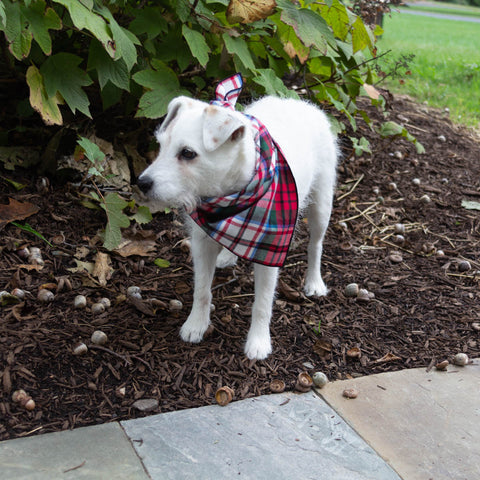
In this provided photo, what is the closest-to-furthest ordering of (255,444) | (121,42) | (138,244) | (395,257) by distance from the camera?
(255,444) → (121,42) → (138,244) → (395,257)

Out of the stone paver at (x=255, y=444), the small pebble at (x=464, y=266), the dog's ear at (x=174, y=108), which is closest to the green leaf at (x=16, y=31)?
the dog's ear at (x=174, y=108)

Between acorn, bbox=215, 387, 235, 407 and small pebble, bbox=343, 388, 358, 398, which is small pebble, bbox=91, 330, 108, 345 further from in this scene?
small pebble, bbox=343, 388, 358, 398

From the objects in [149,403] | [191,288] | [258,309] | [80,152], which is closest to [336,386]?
[258,309]

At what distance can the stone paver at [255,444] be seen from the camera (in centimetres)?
248

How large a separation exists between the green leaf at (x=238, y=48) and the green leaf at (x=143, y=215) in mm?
1257

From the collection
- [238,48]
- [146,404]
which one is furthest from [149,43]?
[146,404]

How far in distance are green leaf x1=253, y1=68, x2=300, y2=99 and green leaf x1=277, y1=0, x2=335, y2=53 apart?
47 cm

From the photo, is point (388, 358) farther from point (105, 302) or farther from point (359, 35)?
point (359, 35)

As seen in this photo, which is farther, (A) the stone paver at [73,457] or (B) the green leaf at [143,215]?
(B) the green leaf at [143,215]

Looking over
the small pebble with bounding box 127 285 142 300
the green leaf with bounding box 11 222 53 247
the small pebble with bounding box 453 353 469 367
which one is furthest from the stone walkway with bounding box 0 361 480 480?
the green leaf with bounding box 11 222 53 247

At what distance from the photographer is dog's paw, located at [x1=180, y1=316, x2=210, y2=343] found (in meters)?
3.41

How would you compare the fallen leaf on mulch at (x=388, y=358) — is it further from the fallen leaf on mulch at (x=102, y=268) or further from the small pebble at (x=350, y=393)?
the fallen leaf on mulch at (x=102, y=268)

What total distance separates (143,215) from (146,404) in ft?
5.79

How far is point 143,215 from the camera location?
4.30 metres
